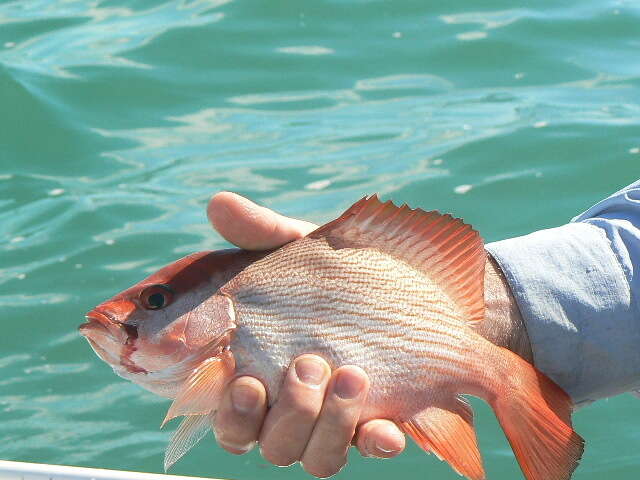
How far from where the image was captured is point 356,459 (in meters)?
4.14

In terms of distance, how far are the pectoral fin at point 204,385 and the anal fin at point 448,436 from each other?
408mm

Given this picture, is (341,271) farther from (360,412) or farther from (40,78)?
(40,78)

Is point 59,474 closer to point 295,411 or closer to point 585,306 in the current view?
point 295,411

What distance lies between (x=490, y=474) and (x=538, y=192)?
6.49 feet

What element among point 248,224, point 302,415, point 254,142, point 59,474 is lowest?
point 254,142

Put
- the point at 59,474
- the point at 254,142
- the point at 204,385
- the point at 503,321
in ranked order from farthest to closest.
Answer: the point at 254,142, the point at 503,321, the point at 59,474, the point at 204,385

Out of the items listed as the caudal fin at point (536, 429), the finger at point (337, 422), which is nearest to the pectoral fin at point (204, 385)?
the finger at point (337, 422)

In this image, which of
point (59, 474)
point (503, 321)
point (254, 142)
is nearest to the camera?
point (59, 474)

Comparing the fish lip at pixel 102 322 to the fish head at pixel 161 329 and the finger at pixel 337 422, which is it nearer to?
the fish head at pixel 161 329

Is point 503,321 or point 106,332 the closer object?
point 106,332

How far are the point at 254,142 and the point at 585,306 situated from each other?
389 centimetres

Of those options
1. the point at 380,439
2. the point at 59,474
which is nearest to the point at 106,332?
the point at 59,474

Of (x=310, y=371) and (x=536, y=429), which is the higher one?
(x=310, y=371)

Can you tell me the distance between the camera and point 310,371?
88.4 inches
